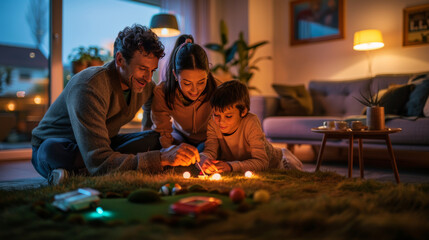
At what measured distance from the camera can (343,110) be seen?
12.5 feet

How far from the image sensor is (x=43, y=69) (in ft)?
13.4

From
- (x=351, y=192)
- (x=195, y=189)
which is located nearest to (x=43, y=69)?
(x=195, y=189)

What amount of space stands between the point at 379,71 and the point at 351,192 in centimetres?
326

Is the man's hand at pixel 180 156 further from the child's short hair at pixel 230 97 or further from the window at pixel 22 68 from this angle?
the window at pixel 22 68

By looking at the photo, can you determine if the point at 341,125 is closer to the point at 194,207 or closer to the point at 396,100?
the point at 396,100

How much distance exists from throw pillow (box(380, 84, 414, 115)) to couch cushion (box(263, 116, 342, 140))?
0.41 metres

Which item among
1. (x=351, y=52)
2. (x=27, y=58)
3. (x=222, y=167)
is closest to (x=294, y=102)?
(x=351, y=52)

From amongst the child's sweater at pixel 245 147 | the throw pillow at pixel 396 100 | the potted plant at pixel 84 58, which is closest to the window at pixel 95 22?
Result: the potted plant at pixel 84 58

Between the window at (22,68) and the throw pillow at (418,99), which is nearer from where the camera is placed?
the throw pillow at (418,99)

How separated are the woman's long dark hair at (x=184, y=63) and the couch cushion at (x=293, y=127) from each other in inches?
56.6

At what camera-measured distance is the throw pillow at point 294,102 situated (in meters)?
3.75

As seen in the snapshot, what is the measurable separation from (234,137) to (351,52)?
305 cm

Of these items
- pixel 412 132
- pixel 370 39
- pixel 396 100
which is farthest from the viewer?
pixel 370 39

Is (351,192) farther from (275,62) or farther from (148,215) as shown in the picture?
(275,62)
